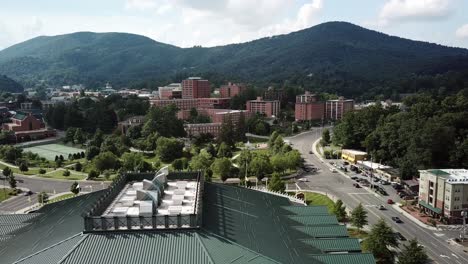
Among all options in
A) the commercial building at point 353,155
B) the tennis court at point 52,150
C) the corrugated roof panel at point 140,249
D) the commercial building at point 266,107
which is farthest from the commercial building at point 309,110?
the corrugated roof panel at point 140,249

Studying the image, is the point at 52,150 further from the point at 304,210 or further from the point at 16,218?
the point at 304,210

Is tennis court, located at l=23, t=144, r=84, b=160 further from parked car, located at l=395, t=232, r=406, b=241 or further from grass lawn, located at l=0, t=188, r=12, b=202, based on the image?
parked car, located at l=395, t=232, r=406, b=241

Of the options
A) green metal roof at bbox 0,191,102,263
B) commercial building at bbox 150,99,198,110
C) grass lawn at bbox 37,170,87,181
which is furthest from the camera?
commercial building at bbox 150,99,198,110

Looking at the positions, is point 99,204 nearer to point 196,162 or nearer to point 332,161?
point 196,162

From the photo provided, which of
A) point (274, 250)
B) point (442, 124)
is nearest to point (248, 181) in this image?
point (442, 124)

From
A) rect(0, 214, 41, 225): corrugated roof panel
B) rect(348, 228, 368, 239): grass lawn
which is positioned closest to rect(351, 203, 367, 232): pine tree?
rect(348, 228, 368, 239): grass lawn

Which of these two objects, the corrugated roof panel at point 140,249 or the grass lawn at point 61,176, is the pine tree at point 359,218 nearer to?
the corrugated roof panel at point 140,249
